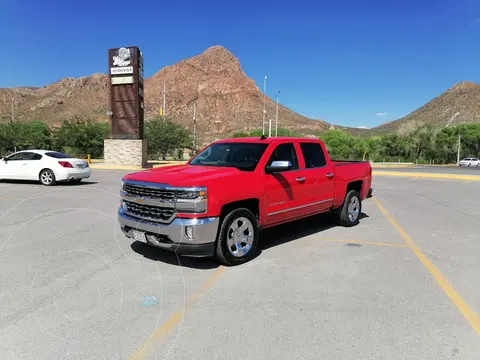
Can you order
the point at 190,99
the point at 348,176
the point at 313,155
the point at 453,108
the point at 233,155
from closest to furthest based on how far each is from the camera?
1. the point at 233,155
2. the point at 313,155
3. the point at 348,176
4. the point at 453,108
5. the point at 190,99

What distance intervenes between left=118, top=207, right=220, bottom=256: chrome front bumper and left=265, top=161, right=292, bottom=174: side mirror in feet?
4.09

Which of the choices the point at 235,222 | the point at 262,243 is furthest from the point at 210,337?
the point at 262,243

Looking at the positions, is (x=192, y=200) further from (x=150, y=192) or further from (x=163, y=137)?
(x=163, y=137)

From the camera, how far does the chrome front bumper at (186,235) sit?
485 centimetres

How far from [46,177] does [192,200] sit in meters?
12.0

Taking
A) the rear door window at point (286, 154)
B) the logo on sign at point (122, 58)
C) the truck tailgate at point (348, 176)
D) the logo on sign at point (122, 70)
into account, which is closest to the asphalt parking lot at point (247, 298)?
the truck tailgate at point (348, 176)

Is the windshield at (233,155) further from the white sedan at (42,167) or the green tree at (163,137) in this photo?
the green tree at (163,137)

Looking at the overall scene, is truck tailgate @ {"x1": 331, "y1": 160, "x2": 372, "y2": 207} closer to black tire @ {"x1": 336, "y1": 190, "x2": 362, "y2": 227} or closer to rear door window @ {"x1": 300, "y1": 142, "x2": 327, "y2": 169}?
black tire @ {"x1": 336, "y1": 190, "x2": 362, "y2": 227}

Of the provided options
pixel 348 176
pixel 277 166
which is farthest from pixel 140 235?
pixel 348 176

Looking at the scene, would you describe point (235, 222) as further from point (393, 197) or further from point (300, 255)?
point (393, 197)

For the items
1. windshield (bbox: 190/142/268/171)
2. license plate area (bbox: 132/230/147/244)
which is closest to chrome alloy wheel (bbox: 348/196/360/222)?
windshield (bbox: 190/142/268/171)

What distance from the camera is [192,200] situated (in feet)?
16.0

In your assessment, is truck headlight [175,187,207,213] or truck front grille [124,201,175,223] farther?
truck front grille [124,201,175,223]

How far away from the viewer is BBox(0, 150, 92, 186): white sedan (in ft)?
48.0
